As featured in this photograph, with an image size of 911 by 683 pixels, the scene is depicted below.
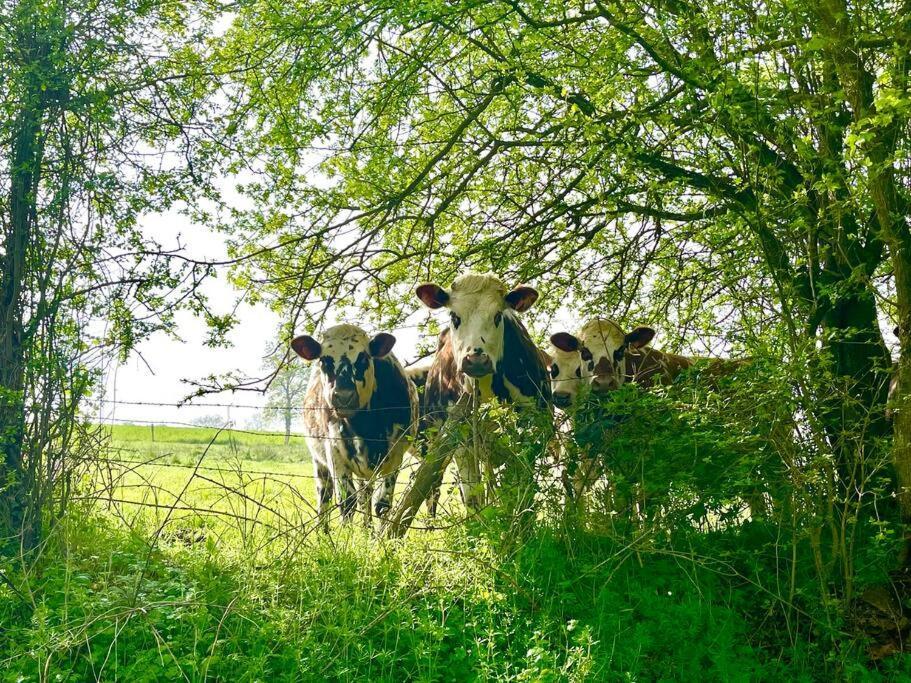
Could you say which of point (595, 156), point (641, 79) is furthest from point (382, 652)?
point (641, 79)

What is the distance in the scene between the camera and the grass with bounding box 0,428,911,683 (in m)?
5.14

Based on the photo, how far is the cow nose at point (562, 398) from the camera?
954 centimetres

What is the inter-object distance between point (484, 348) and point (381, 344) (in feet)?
5.96

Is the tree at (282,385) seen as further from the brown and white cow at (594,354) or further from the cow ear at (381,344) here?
the brown and white cow at (594,354)

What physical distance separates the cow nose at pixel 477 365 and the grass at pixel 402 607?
1.27 m

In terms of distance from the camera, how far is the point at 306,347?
8.89 meters

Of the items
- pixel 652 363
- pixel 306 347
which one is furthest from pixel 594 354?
pixel 306 347

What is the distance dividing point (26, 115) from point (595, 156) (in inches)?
170

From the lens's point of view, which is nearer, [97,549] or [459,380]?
[97,549]

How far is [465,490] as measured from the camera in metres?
6.88

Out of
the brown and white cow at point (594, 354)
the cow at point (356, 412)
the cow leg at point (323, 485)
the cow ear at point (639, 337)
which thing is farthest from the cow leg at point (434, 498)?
the cow ear at point (639, 337)

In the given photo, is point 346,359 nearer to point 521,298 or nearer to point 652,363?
point 521,298

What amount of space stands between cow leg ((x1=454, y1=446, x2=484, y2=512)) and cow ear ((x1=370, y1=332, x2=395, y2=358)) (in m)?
2.48

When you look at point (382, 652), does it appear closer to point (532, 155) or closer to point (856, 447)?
point (856, 447)
